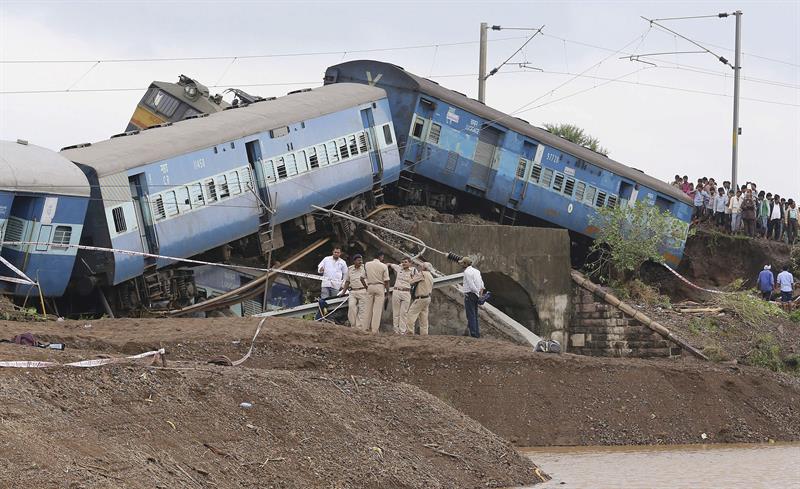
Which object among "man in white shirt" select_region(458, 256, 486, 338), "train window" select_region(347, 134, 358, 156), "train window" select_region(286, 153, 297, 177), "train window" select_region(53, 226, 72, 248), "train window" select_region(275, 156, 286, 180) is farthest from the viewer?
"train window" select_region(347, 134, 358, 156)

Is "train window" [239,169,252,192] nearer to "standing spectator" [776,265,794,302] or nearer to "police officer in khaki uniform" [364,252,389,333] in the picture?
"police officer in khaki uniform" [364,252,389,333]

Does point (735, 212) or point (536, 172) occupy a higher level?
point (536, 172)


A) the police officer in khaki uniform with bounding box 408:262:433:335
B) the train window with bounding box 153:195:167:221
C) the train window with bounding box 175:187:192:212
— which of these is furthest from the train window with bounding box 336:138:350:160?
the police officer in khaki uniform with bounding box 408:262:433:335

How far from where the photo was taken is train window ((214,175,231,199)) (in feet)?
84.0

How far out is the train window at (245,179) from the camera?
26219 mm

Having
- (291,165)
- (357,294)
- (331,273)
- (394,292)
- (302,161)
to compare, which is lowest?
(357,294)

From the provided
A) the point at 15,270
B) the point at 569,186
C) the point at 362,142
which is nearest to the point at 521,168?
the point at 569,186

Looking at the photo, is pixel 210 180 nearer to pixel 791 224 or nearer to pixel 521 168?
pixel 521 168

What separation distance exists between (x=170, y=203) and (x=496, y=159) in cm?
1087

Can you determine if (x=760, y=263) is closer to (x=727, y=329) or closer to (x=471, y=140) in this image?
(x=727, y=329)

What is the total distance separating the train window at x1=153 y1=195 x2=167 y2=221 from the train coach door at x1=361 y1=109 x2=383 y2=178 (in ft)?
23.0

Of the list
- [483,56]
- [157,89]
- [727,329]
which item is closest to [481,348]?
[727,329]

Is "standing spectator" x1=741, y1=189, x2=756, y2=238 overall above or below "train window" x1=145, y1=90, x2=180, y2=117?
below

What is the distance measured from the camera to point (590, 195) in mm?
34500
